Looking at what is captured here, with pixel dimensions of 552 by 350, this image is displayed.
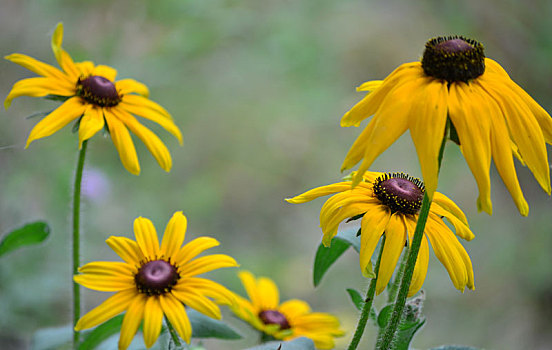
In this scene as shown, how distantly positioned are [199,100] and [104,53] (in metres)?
0.83

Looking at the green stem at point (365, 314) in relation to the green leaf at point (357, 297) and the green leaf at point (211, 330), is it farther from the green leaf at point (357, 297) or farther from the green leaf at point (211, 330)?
the green leaf at point (211, 330)

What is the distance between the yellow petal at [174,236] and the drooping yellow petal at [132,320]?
0.37 feet

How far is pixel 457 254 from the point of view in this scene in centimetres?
79

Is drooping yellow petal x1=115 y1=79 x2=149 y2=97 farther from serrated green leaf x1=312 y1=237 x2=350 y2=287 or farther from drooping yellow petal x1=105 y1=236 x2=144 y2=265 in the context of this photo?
serrated green leaf x1=312 y1=237 x2=350 y2=287

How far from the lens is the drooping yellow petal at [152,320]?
0.78 metres

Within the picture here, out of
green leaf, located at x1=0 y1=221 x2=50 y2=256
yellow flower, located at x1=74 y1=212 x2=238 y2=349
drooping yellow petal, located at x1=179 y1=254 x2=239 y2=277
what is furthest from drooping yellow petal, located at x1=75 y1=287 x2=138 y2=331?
green leaf, located at x1=0 y1=221 x2=50 y2=256

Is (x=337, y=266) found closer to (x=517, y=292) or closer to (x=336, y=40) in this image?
(x=517, y=292)

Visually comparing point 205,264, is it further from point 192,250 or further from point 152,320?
point 152,320

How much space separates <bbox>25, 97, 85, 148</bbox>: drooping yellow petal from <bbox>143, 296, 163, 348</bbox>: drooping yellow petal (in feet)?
1.04

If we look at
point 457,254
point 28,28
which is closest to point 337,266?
point 28,28

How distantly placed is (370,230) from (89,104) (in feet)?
1.83

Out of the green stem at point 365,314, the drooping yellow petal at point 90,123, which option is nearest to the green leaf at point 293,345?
the green stem at point 365,314

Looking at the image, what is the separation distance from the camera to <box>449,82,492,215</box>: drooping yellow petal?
654 millimetres

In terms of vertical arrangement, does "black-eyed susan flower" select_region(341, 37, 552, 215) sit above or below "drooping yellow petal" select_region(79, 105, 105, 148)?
below
